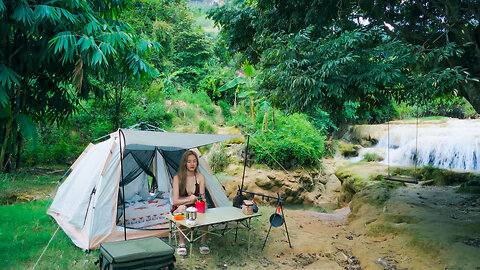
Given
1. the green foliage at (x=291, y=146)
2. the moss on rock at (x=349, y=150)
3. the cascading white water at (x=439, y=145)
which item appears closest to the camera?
the green foliage at (x=291, y=146)

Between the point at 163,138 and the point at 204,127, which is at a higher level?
the point at 163,138

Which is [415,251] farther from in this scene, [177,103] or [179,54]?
[179,54]

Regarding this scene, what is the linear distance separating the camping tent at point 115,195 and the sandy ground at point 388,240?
1125 mm

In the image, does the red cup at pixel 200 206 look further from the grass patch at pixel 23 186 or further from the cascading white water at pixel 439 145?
the cascading white water at pixel 439 145

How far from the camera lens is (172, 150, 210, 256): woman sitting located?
4.09m

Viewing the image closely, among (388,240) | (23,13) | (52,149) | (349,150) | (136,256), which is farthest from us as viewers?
(349,150)

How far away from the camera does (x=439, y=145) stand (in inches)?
407

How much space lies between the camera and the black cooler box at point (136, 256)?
277 centimetres

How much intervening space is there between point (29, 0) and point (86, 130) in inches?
292

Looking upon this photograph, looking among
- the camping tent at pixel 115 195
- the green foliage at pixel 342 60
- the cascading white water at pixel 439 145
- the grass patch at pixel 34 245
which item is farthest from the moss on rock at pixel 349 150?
the grass patch at pixel 34 245

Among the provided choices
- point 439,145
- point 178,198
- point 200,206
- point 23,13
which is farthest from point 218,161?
point 439,145

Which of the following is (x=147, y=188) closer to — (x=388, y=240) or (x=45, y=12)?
(x=45, y=12)

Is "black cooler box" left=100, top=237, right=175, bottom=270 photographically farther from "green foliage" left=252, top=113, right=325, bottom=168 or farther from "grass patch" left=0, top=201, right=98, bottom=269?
"green foliage" left=252, top=113, right=325, bottom=168

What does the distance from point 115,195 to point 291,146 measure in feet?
20.2
